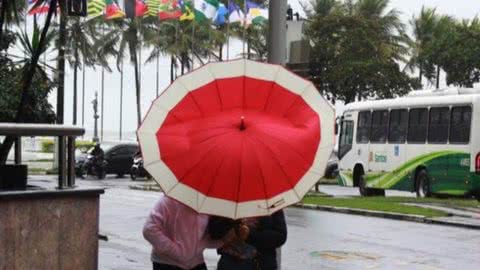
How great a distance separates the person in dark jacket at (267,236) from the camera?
4996 mm

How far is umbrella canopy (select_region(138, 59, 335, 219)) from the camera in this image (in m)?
4.27

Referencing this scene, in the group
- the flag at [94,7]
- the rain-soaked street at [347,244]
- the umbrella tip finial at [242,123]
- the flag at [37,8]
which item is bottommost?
the rain-soaked street at [347,244]

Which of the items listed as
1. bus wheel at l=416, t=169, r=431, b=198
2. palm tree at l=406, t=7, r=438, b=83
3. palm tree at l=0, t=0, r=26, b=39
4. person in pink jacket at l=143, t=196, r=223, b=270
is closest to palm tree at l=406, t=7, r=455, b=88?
palm tree at l=406, t=7, r=438, b=83

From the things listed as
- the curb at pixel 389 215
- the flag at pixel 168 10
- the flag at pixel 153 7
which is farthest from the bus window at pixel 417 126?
the flag at pixel 153 7

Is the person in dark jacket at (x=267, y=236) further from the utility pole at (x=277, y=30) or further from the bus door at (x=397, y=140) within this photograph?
the bus door at (x=397, y=140)

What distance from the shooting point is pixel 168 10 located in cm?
3828

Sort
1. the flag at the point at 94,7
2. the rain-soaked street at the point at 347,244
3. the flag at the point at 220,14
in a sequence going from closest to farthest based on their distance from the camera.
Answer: the rain-soaked street at the point at 347,244, the flag at the point at 94,7, the flag at the point at 220,14

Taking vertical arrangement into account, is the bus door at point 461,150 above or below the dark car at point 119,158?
above

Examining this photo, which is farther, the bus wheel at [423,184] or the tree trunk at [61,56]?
the bus wheel at [423,184]

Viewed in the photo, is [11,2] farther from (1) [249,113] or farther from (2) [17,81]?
(1) [249,113]

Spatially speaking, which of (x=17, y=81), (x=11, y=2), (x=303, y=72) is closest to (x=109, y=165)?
(x=17, y=81)

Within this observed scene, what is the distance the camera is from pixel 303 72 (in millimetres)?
7789

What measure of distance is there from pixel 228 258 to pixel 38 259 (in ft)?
5.24

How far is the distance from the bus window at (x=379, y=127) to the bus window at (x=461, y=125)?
11.1ft
